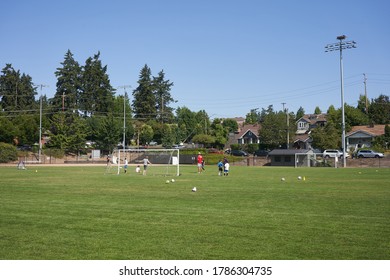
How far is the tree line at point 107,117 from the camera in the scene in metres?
79.7

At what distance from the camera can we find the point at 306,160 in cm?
6122

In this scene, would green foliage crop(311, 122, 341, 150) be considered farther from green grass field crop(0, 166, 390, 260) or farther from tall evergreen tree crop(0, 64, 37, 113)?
tall evergreen tree crop(0, 64, 37, 113)

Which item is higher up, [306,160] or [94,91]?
[94,91]

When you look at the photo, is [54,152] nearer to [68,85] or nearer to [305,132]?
[68,85]

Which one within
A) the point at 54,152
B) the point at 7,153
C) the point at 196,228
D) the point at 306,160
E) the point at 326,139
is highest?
the point at 326,139

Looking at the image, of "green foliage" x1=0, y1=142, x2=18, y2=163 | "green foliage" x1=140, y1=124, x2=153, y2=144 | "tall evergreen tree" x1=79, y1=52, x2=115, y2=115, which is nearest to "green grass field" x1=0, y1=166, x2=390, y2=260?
"green foliage" x1=0, y1=142, x2=18, y2=163

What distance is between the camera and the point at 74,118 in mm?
83375

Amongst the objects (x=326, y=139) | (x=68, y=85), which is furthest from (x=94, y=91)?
(x=326, y=139)

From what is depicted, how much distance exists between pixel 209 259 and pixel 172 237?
1967 millimetres

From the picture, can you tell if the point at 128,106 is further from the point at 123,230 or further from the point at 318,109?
the point at 123,230

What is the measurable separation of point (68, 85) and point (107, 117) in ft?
53.4

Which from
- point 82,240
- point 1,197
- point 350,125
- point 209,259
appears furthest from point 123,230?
point 350,125

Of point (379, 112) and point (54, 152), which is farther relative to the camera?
point (379, 112)

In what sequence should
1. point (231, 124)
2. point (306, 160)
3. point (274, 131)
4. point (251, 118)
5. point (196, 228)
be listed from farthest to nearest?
point (251, 118) → point (231, 124) → point (274, 131) → point (306, 160) → point (196, 228)
